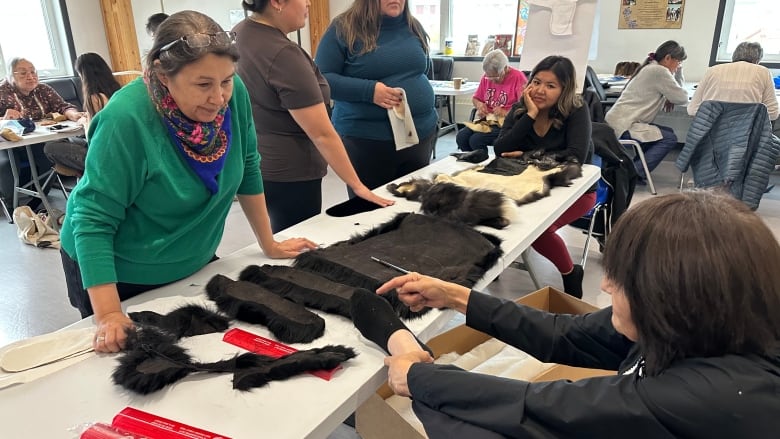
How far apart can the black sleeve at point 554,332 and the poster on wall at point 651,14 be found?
17.6 ft

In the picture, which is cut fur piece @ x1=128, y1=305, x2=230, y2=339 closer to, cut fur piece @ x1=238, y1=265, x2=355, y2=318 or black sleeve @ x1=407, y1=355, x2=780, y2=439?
cut fur piece @ x1=238, y1=265, x2=355, y2=318

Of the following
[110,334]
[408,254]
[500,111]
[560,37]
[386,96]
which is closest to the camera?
[110,334]

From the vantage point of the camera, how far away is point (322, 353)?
0.90 m

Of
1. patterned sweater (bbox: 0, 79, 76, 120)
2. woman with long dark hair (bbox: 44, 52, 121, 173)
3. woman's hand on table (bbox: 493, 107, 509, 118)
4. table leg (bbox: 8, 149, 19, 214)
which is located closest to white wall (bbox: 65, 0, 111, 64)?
patterned sweater (bbox: 0, 79, 76, 120)

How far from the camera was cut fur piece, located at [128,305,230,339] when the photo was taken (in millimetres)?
985

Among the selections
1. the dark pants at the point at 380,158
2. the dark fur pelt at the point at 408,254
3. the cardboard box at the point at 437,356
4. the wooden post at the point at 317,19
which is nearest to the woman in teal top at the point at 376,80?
the dark pants at the point at 380,158

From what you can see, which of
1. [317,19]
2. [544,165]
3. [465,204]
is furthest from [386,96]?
[317,19]

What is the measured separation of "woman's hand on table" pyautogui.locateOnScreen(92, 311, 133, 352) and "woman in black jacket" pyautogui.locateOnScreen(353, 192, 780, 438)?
1.80 feet

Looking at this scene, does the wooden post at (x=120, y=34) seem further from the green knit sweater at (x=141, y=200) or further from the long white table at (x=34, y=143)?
the green knit sweater at (x=141, y=200)

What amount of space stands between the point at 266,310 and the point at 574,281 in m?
1.81

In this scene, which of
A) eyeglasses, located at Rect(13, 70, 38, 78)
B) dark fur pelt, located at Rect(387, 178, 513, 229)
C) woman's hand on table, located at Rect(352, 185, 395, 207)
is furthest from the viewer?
eyeglasses, located at Rect(13, 70, 38, 78)

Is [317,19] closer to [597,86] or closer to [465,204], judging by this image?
[597,86]

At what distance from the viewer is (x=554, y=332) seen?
3.49ft

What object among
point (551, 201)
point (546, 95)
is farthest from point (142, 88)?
point (546, 95)
